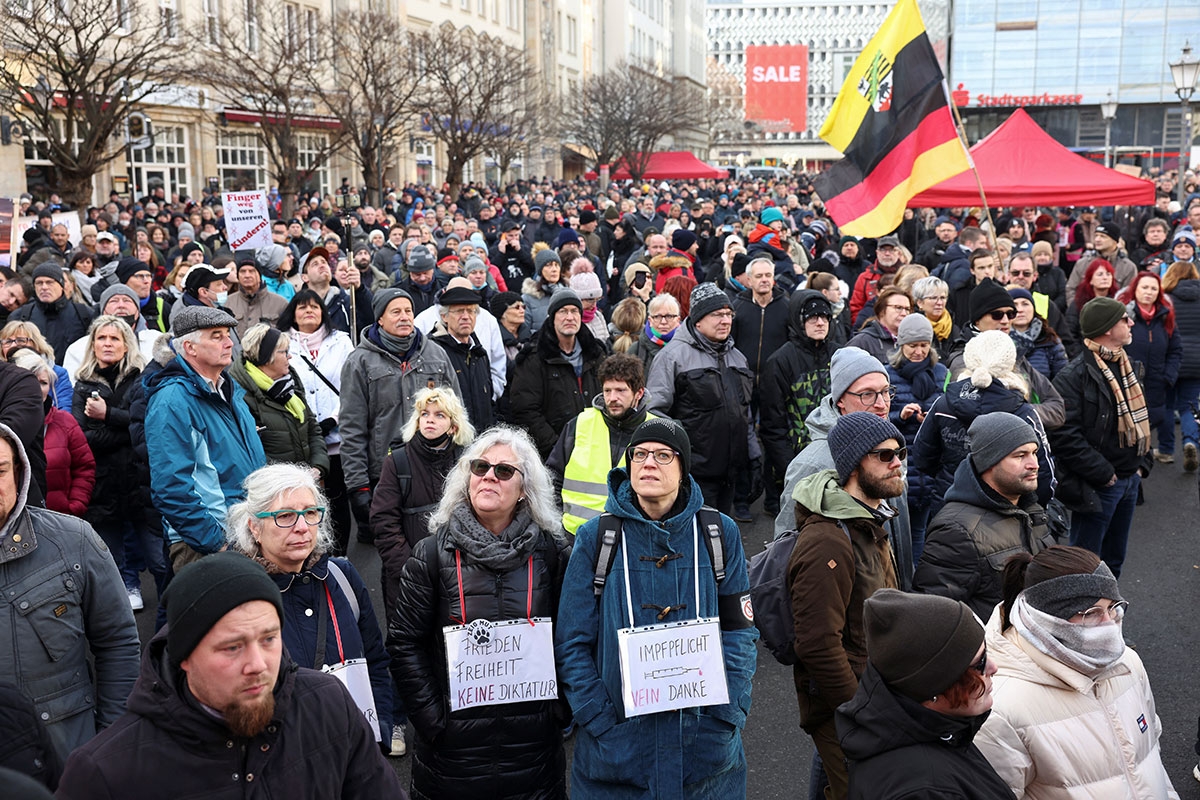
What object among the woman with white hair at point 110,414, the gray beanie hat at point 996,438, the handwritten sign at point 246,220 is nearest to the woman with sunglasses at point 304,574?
the gray beanie hat at point 996,438

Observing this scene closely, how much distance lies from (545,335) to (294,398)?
1.62 meters

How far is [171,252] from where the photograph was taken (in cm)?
1412

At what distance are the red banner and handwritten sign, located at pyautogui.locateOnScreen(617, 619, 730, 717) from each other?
110 metres

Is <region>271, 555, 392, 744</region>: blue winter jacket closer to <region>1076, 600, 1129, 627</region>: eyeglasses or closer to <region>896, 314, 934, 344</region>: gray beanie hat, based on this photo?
<region>1076, 600, 1129, 627</region>: eyeglasses

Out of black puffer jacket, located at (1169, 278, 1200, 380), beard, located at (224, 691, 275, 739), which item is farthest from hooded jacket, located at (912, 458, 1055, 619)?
black puffer jacket, located at (1169, 278, 1200, 380)

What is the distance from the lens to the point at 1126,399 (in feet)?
19.8

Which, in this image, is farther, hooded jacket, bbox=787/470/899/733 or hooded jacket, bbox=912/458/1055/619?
hooded jacket, bbox=912/458/1055/619

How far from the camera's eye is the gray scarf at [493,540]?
338 centimetres

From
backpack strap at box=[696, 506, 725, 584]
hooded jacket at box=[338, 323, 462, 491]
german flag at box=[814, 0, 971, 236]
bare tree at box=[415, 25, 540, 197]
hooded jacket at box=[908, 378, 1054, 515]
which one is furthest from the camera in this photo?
bare tree at box=[415, 25, 540, 197]

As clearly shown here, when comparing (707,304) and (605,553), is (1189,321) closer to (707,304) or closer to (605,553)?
(707,304)

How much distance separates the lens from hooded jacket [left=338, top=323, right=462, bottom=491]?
586cm

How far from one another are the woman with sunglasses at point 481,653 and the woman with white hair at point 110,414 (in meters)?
3.33

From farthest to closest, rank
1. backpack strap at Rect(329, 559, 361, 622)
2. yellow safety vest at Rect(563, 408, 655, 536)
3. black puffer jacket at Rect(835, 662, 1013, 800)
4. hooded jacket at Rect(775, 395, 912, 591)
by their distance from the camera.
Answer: yellow safety vest at Rect(563, 408, 655, 536) → hooded jacket at Rect(775, 395, 912, 591) → backpack strap at Rect(329, 559, 361, 622) → black puffer jacket at Rect(835, 662, 1013, 800)

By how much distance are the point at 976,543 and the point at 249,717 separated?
2550mm
